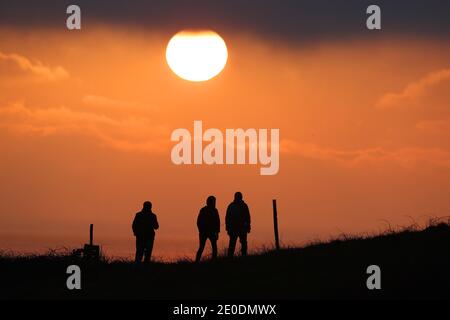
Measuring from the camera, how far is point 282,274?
27594 mm

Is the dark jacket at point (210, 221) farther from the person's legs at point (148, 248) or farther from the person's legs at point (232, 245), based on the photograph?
the person's legs at point (148, 248)

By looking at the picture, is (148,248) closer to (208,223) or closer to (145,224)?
(145,224)

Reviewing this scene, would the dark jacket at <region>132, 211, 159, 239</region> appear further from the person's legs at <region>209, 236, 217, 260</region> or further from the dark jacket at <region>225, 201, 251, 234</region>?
the dark jacket at <region>225, 201, 251, 234</region>

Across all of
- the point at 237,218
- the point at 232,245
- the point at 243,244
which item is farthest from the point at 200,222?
the point at 243,244

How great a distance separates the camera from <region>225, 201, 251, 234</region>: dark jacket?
3250 cm

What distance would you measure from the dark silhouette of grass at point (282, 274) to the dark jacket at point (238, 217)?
1052mm

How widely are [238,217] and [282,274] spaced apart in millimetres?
5185

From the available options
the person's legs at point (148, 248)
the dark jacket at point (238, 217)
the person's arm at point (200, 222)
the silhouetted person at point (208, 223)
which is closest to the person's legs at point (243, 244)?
the dark jacket at point (238, 217)

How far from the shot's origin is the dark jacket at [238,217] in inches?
1280

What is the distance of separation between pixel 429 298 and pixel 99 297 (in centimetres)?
837

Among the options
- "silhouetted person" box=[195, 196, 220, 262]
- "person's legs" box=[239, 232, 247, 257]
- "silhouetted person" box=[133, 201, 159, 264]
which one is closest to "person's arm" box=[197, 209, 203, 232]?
"silhouetted person" box=[195, 196, 220, 262]

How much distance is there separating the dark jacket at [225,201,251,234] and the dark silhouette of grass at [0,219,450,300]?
41.4 inches

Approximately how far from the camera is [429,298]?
24.3 metres
